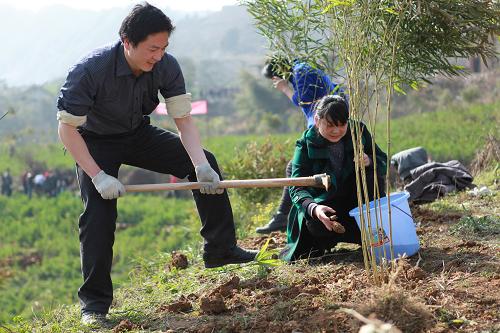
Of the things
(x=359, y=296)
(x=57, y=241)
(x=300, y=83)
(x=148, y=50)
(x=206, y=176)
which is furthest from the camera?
(x=57, y=241)

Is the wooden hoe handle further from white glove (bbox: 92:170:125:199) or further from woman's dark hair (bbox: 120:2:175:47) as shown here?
woman's dark hair (bbox: 120:2:175:47)

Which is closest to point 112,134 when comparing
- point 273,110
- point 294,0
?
point 294,0

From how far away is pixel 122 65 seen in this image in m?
3.72

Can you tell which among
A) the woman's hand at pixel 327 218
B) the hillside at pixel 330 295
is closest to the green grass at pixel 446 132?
the hillside at pixel 330 295

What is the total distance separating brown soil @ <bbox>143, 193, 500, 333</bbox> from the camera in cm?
288

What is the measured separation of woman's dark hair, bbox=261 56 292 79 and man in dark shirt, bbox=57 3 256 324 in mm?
1240

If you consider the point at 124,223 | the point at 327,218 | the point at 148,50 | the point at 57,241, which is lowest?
the point at 124,223

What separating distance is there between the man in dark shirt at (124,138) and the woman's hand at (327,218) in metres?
0.57

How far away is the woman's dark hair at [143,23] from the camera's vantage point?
3.48 meters

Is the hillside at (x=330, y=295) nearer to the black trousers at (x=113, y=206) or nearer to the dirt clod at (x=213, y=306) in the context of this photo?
the dirt clod at (x=213, y=306)

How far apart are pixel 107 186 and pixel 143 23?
2.69 ft

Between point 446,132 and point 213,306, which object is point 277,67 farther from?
point 446,132

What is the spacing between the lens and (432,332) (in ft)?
9.18

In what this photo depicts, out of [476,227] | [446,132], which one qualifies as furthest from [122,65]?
[446,132]
